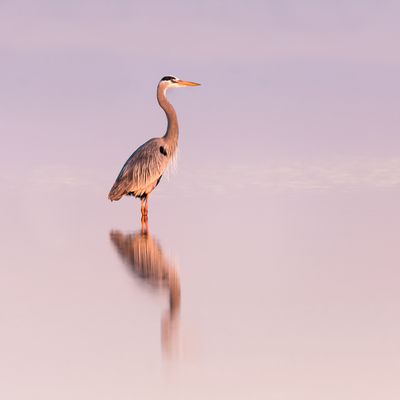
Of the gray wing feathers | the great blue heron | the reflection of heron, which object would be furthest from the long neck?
the reflection of heron

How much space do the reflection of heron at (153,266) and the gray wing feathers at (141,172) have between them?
956mm

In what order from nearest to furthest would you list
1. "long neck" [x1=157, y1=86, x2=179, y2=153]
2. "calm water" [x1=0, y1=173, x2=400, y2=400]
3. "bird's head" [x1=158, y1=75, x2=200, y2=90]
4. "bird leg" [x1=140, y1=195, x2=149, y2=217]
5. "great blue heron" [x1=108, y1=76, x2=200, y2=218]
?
1. "calm water" [x1=0, y1=173, x2=400, y2=400]
2. "bird leg" [x1=140, y1=195, x2=149, y2=217]
3. "great blue heron" [x1=108, y1=76, x2=200, y2=218]
4. "long neck" [x1=157, y1=86, x2=179, y2=153]
5. "bird's head" [x1=158, y1=75, x2=200, y2=90]

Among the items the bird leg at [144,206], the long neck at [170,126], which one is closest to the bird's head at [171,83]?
the long neck at [170,126]

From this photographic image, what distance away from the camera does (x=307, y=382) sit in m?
6.27

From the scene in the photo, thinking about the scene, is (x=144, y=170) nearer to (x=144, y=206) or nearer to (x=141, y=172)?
(x=141, y=172)

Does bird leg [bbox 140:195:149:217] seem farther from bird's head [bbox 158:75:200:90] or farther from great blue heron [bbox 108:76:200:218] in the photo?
bird's head [bbox 158:75:200:90]

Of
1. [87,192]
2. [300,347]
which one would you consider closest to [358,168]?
[87,192]

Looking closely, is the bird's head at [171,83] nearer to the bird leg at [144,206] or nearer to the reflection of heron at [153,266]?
the bird leg at [144,206]

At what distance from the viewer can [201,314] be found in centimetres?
792

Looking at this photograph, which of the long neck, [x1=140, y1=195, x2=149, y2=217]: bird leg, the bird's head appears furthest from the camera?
the bird's head

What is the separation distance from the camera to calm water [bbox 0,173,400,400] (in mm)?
6297

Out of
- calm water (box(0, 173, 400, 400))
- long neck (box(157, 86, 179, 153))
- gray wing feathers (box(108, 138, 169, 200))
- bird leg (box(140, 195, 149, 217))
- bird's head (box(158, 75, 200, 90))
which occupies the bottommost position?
calm water (box(0, 173, 400, 400))

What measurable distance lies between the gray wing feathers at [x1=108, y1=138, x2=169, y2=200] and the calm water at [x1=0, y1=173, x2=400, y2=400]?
1289mm

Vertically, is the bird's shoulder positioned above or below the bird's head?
below
